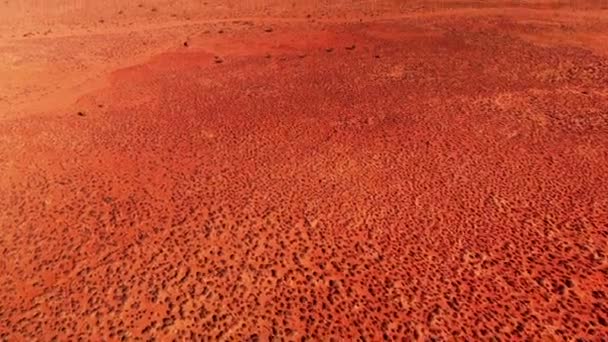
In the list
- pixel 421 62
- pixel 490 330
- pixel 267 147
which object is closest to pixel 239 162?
pixel 267 147

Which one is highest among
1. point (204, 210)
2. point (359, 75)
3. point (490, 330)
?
point (359, 75)

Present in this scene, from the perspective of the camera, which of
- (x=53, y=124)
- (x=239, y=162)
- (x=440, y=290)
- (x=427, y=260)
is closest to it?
(x=440, y=290)

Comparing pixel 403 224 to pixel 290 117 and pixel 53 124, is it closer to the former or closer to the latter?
pixel 290 117

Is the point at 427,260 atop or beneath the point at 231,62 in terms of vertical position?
beneath

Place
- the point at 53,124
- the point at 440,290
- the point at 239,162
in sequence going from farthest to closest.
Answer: the point at 53,124
the point at 239,162
the point at 440,290

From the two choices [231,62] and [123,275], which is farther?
[231,62]

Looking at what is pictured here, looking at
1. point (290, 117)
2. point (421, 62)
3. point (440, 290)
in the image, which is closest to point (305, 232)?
point (440, 290)
